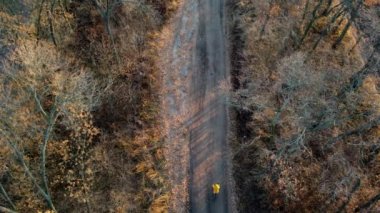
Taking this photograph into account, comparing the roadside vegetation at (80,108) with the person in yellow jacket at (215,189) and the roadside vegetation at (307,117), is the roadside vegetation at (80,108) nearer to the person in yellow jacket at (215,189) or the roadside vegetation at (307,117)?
the person in yellow jacket at (215,189)

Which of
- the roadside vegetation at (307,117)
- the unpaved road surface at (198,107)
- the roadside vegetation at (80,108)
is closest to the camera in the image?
the roadside vegetation at (80,108)

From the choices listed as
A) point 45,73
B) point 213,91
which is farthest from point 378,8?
point 45,73

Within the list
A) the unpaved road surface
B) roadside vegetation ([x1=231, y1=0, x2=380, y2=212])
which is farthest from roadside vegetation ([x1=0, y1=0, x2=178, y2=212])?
roadside vegetation ([x1=231, y1=0, x2=380, y2=212])

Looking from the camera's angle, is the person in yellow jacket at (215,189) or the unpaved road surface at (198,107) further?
the unpaved road surface at (198,107)

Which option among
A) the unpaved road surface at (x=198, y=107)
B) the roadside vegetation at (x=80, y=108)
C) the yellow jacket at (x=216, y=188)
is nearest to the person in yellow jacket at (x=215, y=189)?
the yellow jacket at (x=216, y=188)

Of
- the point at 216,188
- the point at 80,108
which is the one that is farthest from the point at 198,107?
the point at 80,108

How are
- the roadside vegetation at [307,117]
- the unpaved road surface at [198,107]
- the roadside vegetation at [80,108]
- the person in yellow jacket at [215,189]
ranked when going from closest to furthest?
the roadside vegetation at [80,108] < the roadside vegetation at [307,117] < the person in yellow jacket at [215,189] < the unpaved road surface at [198,107]
